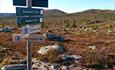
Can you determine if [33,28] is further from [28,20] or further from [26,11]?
[26,11]

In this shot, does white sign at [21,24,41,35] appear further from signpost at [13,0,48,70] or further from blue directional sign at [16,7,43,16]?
blue directional sign at [16,7,43,16]

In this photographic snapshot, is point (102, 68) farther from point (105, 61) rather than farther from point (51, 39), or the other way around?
point (51, 39)

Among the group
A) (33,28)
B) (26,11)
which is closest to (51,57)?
(33,28)

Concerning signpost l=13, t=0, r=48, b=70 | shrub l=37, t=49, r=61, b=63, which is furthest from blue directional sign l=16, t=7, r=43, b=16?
shrub l=37, t=49, r=61, b=63

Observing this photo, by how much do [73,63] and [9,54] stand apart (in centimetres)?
471

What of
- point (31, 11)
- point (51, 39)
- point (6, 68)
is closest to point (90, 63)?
point (6, 68)

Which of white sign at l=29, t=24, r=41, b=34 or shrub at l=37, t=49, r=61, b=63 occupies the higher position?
white sign at l=29, t=24, r=41, b=34

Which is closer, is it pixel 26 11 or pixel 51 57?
pixel 26 11

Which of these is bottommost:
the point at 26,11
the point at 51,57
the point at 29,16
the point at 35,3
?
the point at 51,57

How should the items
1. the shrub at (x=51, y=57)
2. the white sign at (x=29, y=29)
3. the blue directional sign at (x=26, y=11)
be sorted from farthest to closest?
the shrub at (x=51, y=57)
the white sign at (x=29, y=29)
the blue directional sign at (x=26, y=11)

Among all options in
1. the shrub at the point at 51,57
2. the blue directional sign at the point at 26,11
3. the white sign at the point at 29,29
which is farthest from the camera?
the shrub at the point at 51,57

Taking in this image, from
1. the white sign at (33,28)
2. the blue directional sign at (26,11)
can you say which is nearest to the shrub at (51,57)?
the white sign at (33,28)

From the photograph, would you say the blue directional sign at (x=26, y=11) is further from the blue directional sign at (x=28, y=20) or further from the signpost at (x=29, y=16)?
the blue directional sign at (x=28, y=20)

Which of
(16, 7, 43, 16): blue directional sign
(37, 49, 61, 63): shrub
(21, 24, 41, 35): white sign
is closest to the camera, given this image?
(16, 7, 43, 16): blue directional sign
